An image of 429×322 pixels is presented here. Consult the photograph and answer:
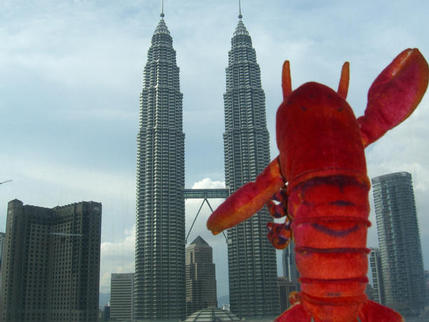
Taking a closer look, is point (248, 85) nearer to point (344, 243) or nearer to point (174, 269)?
point (174, 269)

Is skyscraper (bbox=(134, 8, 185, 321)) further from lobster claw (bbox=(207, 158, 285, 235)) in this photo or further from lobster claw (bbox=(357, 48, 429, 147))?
lobster claw (bbox=(357, 48, 429, 147))

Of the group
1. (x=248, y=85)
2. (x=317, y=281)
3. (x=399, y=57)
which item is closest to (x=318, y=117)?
(x=399, y=57)

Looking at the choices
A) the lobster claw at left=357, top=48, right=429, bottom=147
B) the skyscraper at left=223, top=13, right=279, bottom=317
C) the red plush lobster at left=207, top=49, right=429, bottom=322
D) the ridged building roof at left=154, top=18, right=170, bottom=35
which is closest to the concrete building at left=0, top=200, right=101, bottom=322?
the skyscraper at left=223, top=13, right=279, bottom=317

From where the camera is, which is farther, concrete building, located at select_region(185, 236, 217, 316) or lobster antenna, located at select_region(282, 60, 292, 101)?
concrete building, located at select_region(185, 236, 217, 316)

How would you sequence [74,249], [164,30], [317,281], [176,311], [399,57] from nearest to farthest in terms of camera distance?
[317,281], [399,57], [74,249], [176,311], [164,30]

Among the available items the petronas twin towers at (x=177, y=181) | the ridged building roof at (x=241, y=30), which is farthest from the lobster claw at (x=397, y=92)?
the ridged building roof at (x=241, y=30)

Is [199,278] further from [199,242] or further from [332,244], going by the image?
[332,244]
